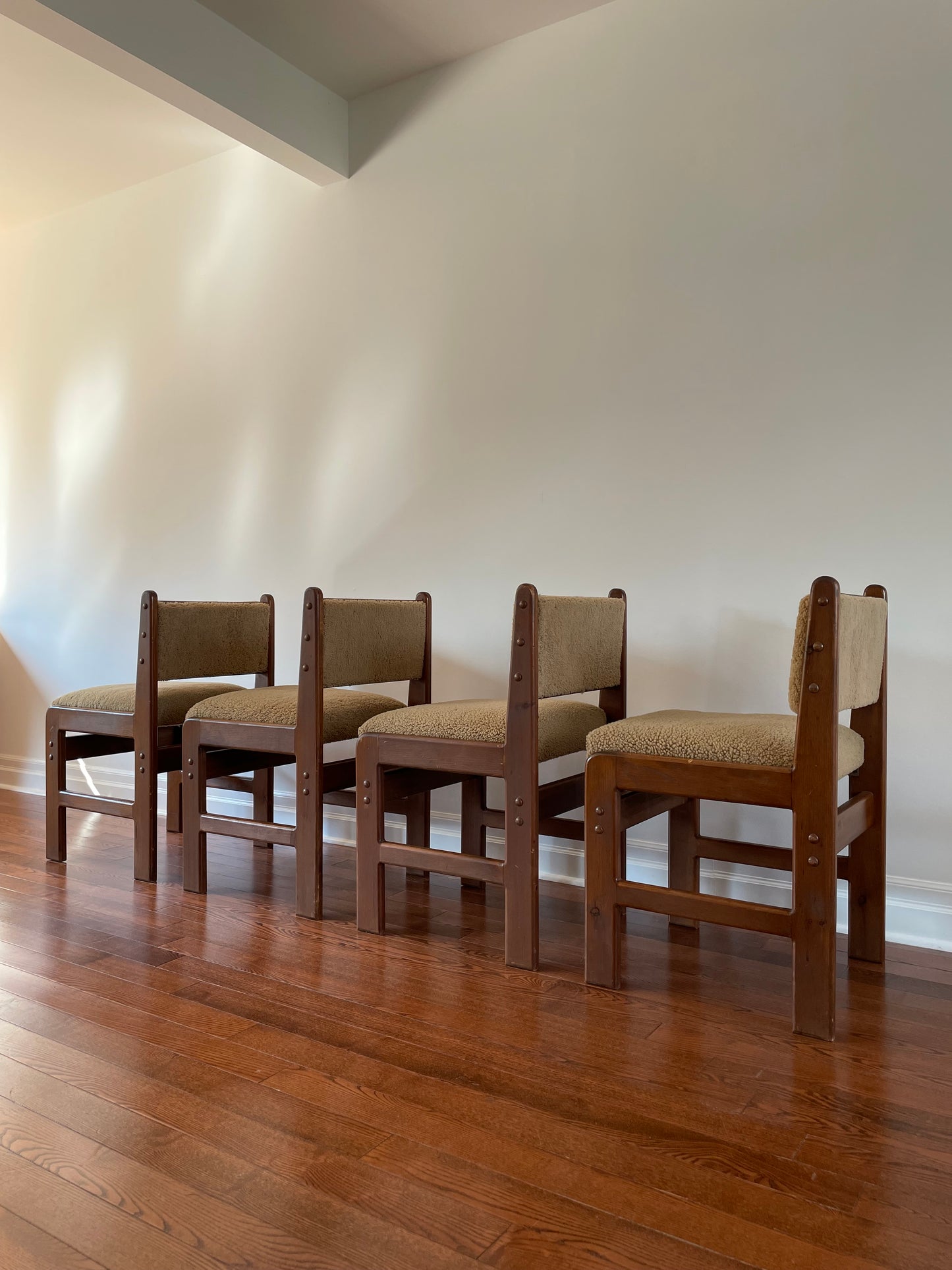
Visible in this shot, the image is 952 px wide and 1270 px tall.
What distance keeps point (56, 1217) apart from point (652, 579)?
6.62 feet

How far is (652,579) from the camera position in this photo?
2.63 metres

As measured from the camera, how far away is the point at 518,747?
1991 mm

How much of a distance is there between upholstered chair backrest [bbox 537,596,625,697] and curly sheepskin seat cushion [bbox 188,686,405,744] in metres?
0.49

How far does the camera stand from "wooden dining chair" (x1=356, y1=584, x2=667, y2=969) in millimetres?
1975

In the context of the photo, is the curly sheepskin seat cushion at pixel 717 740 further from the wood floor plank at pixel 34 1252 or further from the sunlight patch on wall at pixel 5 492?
the sunlight patch on wall at pixel 5 492

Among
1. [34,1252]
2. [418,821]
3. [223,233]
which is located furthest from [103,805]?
[223,233]

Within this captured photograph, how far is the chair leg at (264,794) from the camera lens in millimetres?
3057

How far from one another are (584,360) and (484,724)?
A: 1.28 meters

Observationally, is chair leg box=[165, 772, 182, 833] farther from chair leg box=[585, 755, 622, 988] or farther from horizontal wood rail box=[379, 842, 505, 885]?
chair leg box=[585, 755, 622, 988]

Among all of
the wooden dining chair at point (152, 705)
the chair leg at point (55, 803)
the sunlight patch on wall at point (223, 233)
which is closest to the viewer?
the wooden dining chair at point (152, 705)

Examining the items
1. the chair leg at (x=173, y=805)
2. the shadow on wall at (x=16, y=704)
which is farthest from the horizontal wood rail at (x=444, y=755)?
the shadow on wall at (x=16, y=704)

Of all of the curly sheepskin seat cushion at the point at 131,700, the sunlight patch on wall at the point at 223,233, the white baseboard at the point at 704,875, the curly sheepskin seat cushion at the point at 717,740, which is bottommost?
the white baseboard at the point at 704,875

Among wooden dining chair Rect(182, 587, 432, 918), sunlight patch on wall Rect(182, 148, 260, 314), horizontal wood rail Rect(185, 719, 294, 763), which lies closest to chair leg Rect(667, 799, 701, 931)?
wooden dining chair Rect(182, 587, 432, 918)

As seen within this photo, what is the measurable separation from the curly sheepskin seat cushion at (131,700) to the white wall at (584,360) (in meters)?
0.55
